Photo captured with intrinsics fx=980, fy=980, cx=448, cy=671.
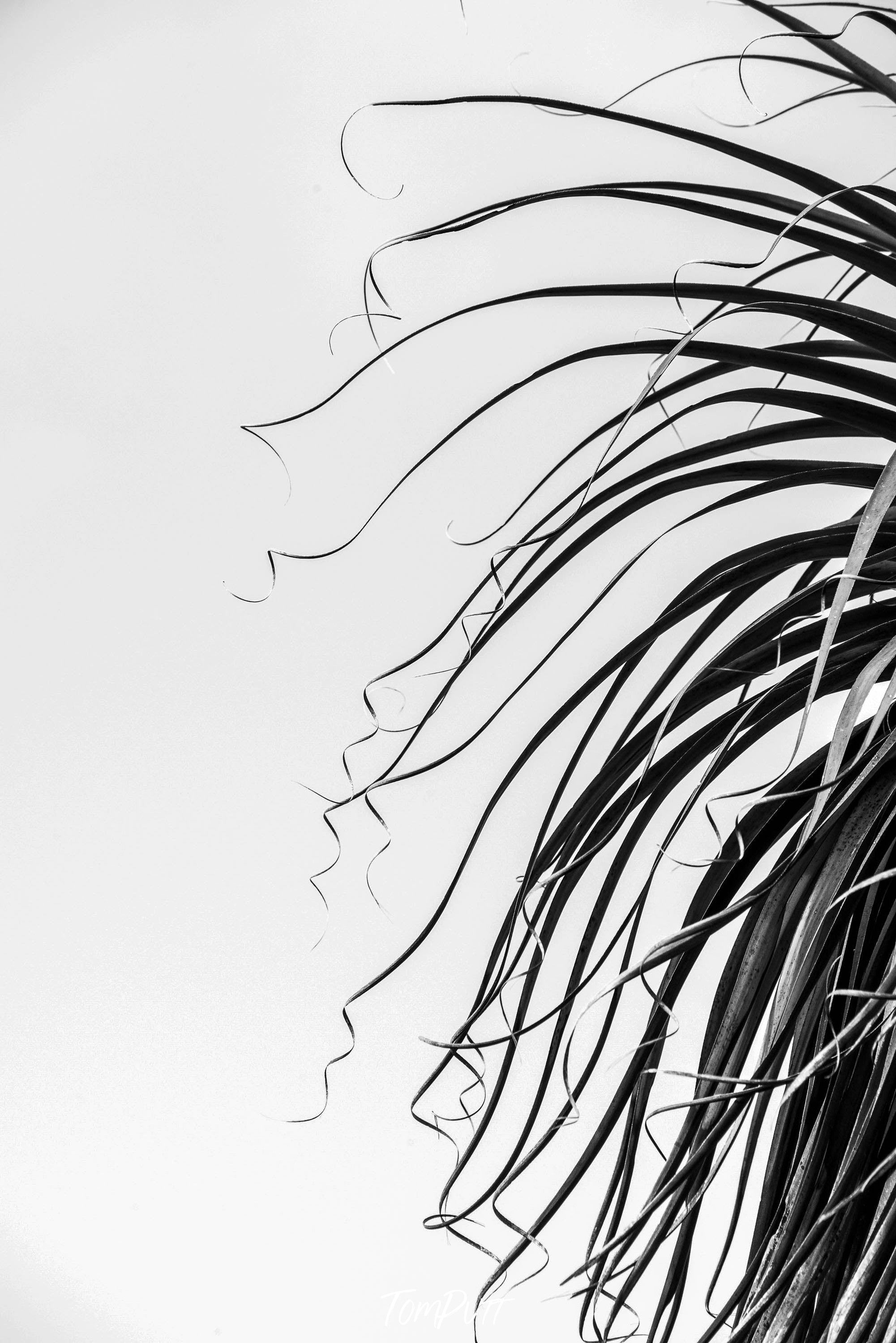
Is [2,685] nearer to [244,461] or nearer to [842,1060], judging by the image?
[244,461]

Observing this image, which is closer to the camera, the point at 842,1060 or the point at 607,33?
the point at 842,1060

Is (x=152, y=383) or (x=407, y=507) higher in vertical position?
(x=152, y=383)

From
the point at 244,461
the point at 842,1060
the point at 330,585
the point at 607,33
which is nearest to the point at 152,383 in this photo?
the point at 244,461

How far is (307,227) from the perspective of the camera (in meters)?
0.80

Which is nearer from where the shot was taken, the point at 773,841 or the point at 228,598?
the point at 773,841

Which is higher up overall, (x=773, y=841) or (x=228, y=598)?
(x=228, y=598)

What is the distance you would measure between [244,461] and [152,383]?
0.10m

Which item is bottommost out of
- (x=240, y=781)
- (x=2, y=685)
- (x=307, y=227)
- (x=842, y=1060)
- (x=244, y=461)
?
(x=842, y=1060)

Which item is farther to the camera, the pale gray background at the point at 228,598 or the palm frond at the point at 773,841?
the pale gray background at the point at 228,598

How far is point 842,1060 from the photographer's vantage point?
0.27 meters

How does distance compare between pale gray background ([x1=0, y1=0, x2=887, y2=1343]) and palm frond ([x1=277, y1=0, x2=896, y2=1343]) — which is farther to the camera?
pale gray background ([x1=0, y1=0, x2=887, y2=1343])

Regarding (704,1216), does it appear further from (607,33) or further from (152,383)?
(607,33)

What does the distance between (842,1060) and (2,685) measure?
0.74m

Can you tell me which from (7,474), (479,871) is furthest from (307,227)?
(479,871)
